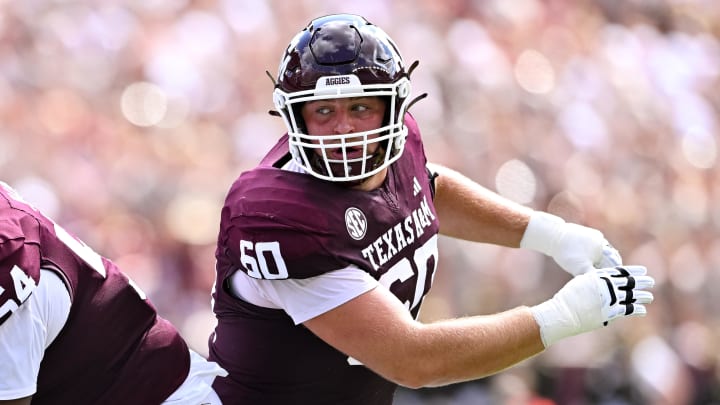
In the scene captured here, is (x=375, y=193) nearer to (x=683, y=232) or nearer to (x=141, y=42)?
(x=141, y=42)

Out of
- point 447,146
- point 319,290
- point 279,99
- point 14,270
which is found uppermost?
point 279,99

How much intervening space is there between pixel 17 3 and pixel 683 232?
4.04m

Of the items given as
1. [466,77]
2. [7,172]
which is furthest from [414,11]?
[7,172]

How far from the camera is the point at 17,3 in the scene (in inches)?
239

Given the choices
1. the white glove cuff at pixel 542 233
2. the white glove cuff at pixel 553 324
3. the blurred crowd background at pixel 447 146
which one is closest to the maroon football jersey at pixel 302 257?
the white glove cuff at pixel 553 324

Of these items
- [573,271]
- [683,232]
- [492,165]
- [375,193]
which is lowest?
[683,232]

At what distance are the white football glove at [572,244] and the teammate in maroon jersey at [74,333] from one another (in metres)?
1.09

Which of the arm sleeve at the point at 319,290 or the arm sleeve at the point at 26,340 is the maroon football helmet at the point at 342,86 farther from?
the arm sleeve at the point at 26,340

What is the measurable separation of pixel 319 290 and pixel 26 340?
2.24 feet

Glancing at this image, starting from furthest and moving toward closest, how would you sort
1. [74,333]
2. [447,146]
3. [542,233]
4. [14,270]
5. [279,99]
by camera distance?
[447,146] → [542,233] → [279,99] → [74,333] → [14,270]

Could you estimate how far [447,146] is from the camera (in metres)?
6.30

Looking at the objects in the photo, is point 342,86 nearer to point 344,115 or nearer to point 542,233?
point 344,115

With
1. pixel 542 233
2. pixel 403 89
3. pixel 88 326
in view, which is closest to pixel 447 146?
pixel 542 233

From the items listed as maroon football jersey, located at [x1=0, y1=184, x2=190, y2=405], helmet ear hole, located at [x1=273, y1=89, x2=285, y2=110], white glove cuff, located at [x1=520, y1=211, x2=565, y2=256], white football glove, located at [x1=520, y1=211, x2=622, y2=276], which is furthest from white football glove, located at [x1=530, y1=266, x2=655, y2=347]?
maroon football jersey, located at [x1=0, y1=184, x2=190, y2=405]
